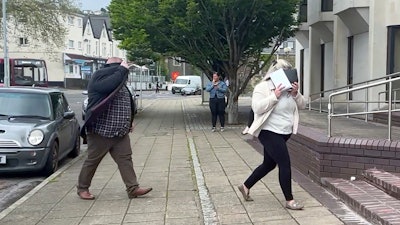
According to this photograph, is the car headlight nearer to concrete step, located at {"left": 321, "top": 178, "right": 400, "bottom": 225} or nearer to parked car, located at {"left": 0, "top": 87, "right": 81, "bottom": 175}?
parked car, located at {"left": 0, "top": 87, "right": 81, "bottom": 175}

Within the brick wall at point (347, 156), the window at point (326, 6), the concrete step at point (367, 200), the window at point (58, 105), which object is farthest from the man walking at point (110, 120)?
the window at point (326, 6)

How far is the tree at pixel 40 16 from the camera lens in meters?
32.0

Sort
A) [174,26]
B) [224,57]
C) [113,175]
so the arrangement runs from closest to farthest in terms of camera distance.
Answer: [113,175]
[174,26]
[224,57]

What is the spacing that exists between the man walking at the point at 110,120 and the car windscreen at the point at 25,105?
335 cm

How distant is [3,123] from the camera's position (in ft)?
28.7

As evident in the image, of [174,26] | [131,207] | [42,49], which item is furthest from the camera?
[42,49]

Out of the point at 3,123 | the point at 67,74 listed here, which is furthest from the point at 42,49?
the point at 3,123

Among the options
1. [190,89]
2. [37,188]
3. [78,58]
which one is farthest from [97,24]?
[37,188]

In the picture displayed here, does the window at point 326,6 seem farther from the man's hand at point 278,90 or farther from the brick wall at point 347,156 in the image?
the man's hand at point 278,90

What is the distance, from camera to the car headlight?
337 inches

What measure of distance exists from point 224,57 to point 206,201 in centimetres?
1133

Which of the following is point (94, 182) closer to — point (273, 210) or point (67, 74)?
point (273, 210)

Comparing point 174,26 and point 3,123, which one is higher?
point 174,26

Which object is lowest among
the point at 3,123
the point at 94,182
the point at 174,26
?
the point at 94,182
